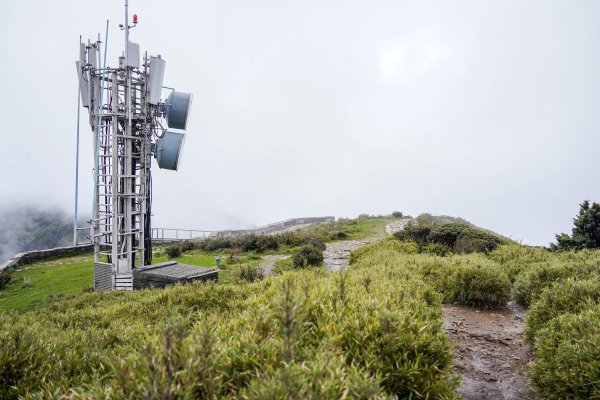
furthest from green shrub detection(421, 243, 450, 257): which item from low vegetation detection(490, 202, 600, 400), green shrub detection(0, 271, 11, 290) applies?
green shrub detection(0, 271, 11, 290)

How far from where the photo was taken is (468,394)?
17.0ft

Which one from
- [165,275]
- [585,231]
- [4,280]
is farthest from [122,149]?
[585,231]

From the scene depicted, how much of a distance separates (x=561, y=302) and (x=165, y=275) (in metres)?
9.98

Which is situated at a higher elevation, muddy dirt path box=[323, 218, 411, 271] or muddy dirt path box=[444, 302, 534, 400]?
muddy dirt path box=[323, 218, 411, 271]

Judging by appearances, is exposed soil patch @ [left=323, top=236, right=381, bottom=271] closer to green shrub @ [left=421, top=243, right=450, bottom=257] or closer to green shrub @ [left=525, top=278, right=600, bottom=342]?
green shrub @ [left=421, top=243, right=450, bottom=257]

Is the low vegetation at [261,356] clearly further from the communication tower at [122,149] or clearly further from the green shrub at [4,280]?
the green shrub at [4,280]

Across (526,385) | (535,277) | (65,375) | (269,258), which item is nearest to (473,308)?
(535,277)

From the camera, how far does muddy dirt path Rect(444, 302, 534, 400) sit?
5.38m

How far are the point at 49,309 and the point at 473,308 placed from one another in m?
10.5

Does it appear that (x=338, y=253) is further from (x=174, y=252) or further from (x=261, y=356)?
(x=261, y=356)

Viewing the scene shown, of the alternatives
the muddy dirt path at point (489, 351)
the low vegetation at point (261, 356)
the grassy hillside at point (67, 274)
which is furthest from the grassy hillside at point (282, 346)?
the grassy hillside at point (67, 274)

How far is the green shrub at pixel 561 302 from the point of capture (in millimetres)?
5902

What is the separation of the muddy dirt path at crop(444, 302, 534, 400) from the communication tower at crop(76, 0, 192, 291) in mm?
9770

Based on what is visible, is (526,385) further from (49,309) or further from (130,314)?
(49,309)
